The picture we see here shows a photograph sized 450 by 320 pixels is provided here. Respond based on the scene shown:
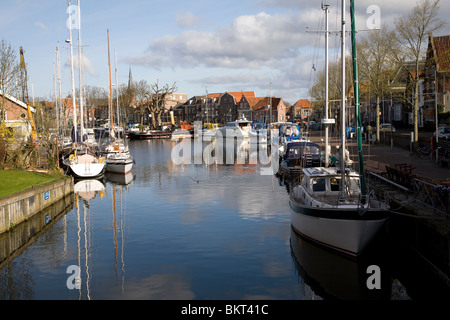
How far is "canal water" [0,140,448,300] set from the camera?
15602mm

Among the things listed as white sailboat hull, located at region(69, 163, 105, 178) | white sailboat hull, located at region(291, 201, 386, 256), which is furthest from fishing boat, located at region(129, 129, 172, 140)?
white sailboat hull, located at region(291, 201, 386, 256)

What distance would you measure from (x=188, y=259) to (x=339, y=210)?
20.5 ft

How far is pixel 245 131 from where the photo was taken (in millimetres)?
102500

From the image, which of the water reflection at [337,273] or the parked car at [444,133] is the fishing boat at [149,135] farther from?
the water reflection at [337,273]

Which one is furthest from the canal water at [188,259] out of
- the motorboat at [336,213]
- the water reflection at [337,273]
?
the motorboat at [336,213]

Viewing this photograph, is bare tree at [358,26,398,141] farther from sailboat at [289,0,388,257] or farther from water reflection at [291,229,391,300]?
water reflection at [291,229,391,300]

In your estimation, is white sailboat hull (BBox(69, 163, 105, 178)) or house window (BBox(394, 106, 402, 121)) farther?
house window (BBox(394, 106, 402, 121))

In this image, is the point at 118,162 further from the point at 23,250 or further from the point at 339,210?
the point at 339,210

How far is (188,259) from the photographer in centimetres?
1878

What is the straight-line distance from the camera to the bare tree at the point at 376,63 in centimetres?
4897

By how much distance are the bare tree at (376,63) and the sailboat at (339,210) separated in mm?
30082

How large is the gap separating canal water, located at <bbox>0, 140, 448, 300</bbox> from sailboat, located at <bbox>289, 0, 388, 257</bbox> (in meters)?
0.75

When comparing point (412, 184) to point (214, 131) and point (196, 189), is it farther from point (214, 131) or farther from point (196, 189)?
point (214, 131)
